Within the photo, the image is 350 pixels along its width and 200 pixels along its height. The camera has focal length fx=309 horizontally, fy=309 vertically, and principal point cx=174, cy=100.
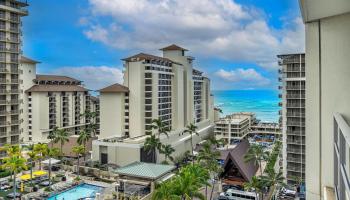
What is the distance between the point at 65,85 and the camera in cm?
5469

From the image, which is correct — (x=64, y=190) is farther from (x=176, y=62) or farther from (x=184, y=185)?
(x=176, y=62)

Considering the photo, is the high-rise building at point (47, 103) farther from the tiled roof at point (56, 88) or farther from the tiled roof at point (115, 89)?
the tiled roof at point (115, 89)

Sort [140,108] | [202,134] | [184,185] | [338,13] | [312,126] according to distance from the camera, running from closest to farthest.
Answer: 1. [338,13]
2. [312,126]
3. [184,185]
4. [140,108]
5. [202,134]

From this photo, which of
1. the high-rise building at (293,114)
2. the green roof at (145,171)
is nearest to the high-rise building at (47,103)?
the green roof at (145,171)

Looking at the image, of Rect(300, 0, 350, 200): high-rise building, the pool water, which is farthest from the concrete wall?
the pool water

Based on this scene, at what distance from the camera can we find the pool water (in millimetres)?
25469

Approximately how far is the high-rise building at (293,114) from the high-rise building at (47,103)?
111 ft

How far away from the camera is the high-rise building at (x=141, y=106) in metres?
35.1

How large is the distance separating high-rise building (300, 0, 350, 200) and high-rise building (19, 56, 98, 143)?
1740 inches

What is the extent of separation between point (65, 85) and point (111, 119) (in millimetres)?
19939

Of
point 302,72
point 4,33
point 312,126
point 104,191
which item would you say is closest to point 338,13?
point 312,126

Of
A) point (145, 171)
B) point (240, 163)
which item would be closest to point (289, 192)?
point (240, 163)

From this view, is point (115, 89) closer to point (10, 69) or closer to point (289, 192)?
point (10, 69)

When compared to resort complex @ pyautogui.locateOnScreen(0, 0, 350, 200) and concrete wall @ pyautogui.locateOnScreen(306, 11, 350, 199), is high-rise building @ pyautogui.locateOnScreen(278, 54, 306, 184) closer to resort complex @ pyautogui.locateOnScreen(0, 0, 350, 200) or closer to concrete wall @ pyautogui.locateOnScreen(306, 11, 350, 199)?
resort complex @ pyautogui.locateOnScreen(0, 0, 350, 200)
